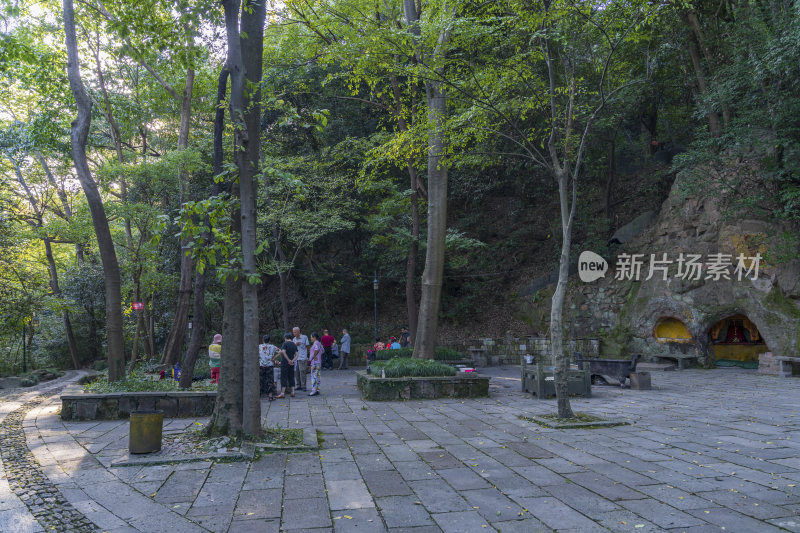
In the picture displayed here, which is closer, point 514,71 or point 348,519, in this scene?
point 348,519

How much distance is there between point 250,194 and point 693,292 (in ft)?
54.3

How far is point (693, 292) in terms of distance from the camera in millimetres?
17375

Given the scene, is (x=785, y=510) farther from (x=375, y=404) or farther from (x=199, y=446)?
(x=375, y=404)

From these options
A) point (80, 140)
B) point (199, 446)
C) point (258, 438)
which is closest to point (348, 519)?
point (258, 438)

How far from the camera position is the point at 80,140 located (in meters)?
9.95

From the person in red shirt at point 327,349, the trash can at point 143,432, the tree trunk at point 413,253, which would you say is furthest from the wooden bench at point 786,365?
the trash can at point 143,432

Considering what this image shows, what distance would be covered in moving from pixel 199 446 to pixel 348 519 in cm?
303

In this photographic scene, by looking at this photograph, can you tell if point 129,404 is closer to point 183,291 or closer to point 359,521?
point 183,291

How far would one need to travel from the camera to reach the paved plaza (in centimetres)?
397

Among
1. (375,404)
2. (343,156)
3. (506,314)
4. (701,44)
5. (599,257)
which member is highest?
(701,44)

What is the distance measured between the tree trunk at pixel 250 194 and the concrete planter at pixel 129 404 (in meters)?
2.73

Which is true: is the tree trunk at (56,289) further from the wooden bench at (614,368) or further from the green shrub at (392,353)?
the wooden bench at (614,368)

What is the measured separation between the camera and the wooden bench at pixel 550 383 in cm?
1076

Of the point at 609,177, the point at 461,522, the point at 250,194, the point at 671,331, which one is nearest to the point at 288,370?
the point at 250,194
